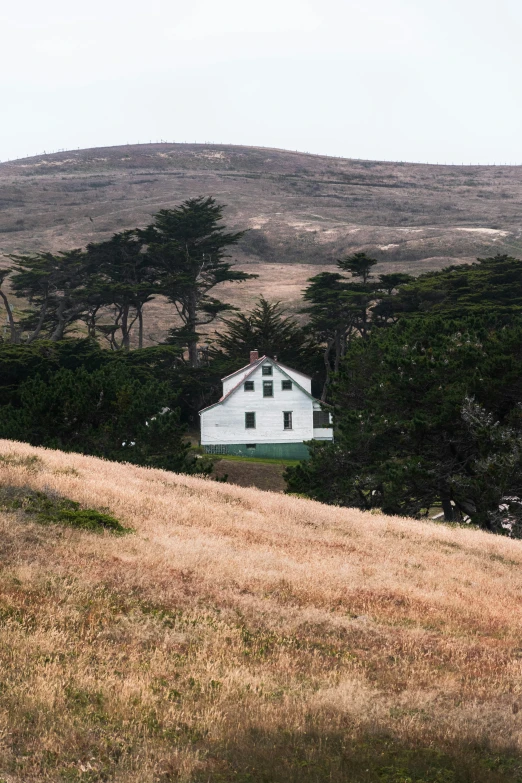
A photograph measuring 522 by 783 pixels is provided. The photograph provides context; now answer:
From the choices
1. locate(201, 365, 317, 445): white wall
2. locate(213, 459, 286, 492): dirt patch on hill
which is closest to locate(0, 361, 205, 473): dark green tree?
locate(213, 459, 286, 492): dirt patch on hill

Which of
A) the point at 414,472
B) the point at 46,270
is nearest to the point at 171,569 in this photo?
the point at 414,472

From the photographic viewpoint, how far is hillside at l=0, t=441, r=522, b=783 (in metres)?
8.18

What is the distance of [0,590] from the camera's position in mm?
12328

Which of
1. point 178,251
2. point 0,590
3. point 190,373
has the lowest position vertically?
point 190,373

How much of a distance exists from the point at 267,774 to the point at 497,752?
2.48 metres

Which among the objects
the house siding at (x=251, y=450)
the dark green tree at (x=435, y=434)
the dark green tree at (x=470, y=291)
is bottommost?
the house siding at (x=251, y=450)

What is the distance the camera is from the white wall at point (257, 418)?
65875 millimetres

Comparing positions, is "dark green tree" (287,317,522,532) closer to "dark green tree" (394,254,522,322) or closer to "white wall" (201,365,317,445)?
Answer: "white wall" (201,365,317,445)

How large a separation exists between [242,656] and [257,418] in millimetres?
54831

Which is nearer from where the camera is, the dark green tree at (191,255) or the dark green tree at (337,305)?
the dark green tree at (337,305)

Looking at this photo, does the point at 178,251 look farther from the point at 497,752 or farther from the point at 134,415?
the point at 497,752

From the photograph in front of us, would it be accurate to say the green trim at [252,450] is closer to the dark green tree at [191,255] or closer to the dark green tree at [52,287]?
the dark green tree at [191,255]

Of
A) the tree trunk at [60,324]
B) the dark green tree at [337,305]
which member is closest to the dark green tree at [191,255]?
the dark green tree at [337,305]

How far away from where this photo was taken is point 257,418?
2598 inches
